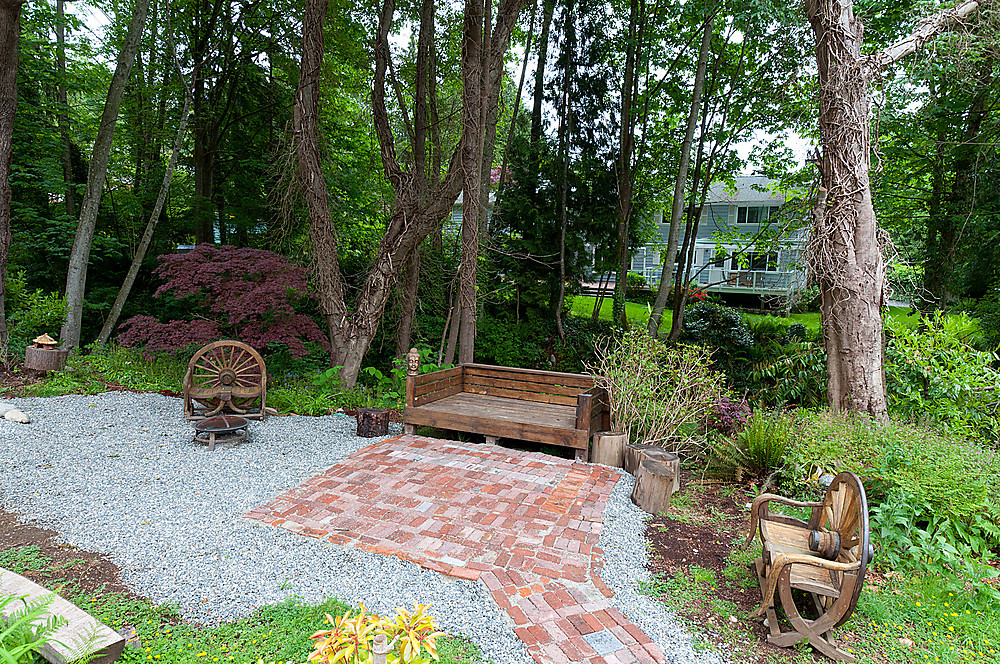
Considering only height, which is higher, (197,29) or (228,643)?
(197,29)

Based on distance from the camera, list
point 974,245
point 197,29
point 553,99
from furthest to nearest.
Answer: point 553,99 < point 197,29 < point 974,245

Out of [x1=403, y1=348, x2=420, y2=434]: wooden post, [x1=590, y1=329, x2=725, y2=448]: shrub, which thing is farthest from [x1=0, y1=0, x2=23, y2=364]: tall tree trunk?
[x1=590, y1=329, x2=725, y2=448]: shrub

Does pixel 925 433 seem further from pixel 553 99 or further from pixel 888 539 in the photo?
pixel 553 99

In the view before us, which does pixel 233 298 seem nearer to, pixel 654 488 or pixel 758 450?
Result: pixel 654 488

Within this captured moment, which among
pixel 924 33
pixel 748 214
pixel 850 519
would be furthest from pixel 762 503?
pixel 748 214

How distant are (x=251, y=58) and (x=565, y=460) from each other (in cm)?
1050

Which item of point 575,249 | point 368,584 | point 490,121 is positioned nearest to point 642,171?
point 575,249

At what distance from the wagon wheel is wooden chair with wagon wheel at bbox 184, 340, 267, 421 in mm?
5465

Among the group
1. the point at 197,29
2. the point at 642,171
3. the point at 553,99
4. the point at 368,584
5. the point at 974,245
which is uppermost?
the point at 197,29

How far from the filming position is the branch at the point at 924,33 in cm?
522

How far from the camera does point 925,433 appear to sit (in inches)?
169

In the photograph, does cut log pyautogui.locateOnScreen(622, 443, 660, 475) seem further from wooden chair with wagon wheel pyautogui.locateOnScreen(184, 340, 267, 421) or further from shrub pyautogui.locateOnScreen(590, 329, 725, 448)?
wooden chair with wagon wheel pyautogui.locateOnScreen(184, 340, 267, 421)

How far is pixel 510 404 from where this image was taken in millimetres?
6320

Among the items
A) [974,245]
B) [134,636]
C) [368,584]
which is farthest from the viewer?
[974,245]
